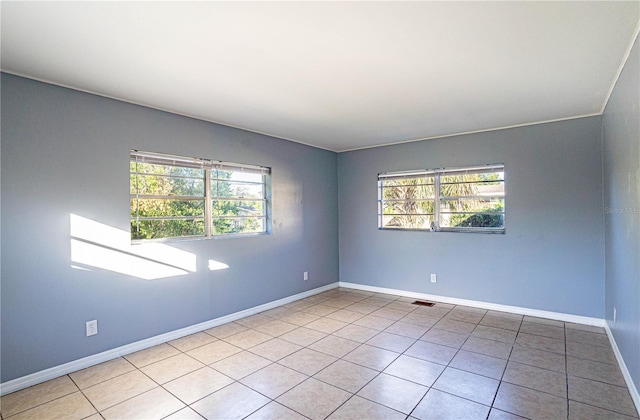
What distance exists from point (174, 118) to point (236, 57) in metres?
1.49

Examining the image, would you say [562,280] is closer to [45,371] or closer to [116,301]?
[116,301]

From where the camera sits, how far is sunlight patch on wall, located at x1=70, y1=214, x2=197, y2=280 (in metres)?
2.72

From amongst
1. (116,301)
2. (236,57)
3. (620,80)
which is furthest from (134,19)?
(620,80)

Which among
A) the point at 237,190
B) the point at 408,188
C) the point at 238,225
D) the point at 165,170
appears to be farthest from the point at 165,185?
the point at 408,188

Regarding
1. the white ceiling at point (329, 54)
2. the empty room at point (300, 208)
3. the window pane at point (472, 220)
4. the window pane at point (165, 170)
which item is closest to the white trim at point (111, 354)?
the empty room at point (300, 208)

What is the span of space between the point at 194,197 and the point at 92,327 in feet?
4.91

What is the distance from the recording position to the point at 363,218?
5.31 metres

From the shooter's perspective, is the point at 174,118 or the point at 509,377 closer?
the point at 509,377

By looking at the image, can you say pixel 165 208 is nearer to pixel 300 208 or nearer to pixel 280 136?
pixel 280 136

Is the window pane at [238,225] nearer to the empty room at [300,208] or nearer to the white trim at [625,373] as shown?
the empty room at [300,208]

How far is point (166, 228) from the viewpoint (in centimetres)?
335

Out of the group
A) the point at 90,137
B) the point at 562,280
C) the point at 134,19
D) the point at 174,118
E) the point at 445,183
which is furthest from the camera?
the point at 445,183

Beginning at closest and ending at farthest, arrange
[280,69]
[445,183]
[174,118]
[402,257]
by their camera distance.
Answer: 1. [280,69]
2. [174,118]
3. [445,183]
4. [402,257]

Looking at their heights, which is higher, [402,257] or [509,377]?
[402,257]
